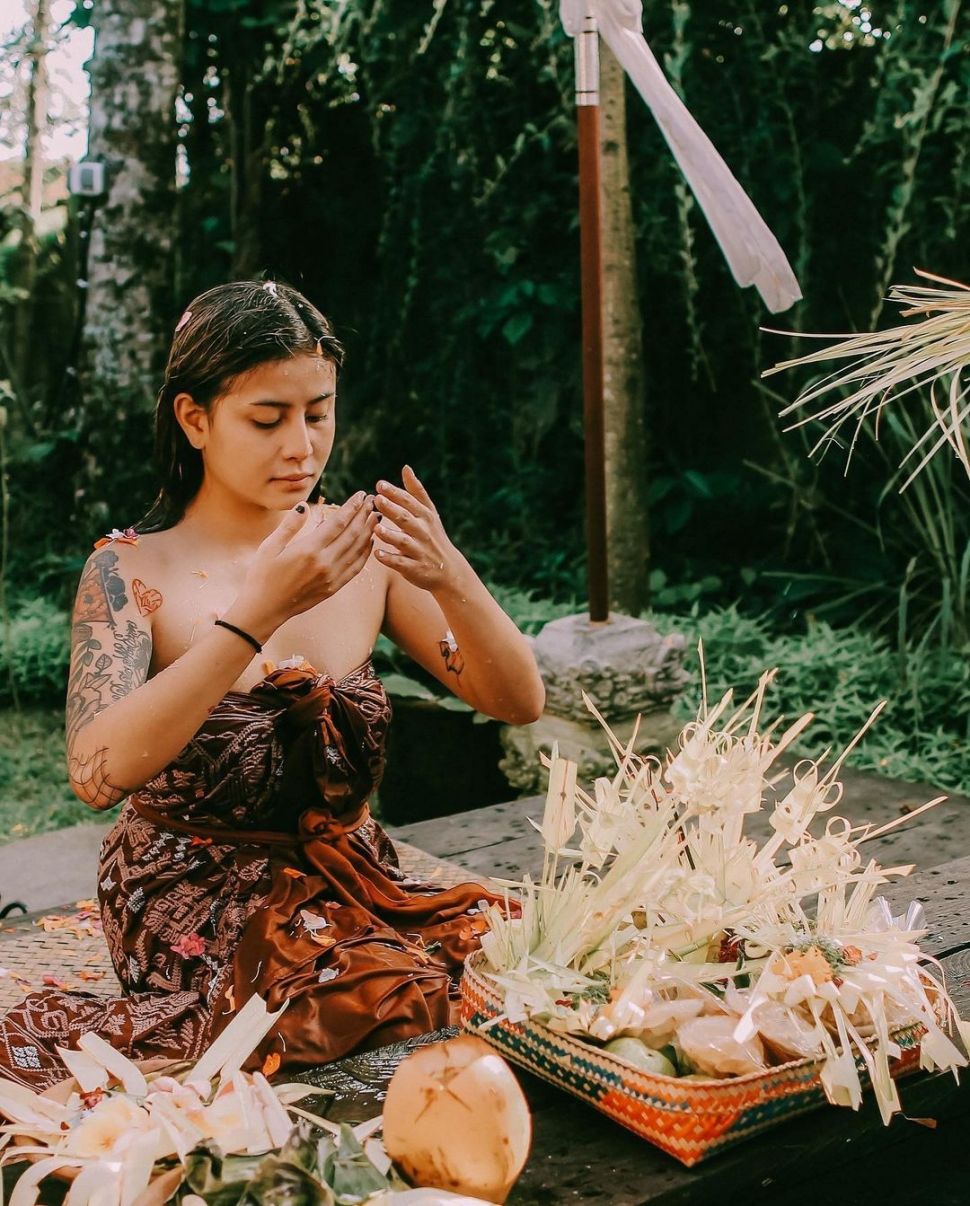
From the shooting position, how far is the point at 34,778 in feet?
17.6

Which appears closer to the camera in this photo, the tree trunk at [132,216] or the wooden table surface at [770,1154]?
the wooden table surface at [770,1154]

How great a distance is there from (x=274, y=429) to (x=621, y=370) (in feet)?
10.8

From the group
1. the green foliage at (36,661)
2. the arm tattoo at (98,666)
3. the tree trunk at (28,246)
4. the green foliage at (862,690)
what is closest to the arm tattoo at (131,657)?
the arm tattoo at (98,666)

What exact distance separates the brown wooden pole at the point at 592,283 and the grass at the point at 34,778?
7.73 feet

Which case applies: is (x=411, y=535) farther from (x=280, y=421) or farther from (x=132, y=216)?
(x=132, y=216)

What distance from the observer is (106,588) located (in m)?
2.05

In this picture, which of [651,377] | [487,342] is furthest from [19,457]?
[651,377]

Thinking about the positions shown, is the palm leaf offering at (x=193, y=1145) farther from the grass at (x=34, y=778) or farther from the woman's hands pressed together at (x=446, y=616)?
the grass at (x=34, y=778)

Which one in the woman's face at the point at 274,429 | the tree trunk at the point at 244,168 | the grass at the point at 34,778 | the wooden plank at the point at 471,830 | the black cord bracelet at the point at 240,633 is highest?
the tree trunk at the point at 244,168

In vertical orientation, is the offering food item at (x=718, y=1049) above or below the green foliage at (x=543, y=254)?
below

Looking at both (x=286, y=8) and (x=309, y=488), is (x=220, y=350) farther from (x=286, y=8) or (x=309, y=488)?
(x=286, y=8)

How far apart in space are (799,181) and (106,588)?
4.31m

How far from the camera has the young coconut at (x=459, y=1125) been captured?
124cm

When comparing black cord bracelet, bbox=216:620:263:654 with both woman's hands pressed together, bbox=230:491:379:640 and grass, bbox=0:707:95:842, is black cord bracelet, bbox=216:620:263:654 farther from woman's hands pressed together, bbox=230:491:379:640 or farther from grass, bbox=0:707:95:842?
grass, bbox=0:707:95:842
